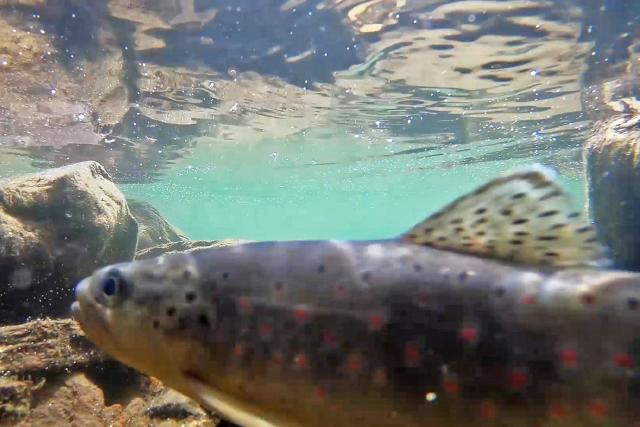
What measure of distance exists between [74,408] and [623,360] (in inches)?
162

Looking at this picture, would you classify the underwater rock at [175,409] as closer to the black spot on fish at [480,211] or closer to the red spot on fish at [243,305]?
the red spot on fish at [243,305]

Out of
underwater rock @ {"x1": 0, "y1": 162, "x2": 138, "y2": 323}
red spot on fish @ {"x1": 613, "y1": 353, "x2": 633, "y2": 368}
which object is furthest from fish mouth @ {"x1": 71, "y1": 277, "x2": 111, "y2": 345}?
underwater rock @ {"x1": 0, "y1": 162, "x2": 138, "y2": 323}

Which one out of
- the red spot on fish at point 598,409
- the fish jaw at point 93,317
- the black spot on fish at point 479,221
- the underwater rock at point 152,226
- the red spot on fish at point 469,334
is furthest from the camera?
the underwater rock at point 152,226

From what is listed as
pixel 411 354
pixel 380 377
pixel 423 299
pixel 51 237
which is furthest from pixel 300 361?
pixel 51 237

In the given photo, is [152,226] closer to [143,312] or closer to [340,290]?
[143,312]

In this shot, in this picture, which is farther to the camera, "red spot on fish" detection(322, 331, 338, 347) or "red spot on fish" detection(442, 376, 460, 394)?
"red spot on fish" detection(322, 331, 338, 347)

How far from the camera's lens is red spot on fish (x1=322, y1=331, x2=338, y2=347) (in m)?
2.07

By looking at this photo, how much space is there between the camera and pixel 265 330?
2172 mm

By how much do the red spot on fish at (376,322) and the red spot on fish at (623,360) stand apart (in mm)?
960

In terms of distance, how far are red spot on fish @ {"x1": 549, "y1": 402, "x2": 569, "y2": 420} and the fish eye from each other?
82.5 inches

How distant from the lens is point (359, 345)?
203 centimetres

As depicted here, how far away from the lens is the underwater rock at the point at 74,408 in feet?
12.3

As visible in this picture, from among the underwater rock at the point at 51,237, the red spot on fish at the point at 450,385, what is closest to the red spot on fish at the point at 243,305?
the red spot on fish at the point at 450,385

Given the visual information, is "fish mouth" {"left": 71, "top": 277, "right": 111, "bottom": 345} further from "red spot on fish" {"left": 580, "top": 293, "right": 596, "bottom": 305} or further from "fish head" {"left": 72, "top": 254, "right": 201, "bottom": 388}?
"red spot on fish" {"left": 580, "top": 293, "right": 596, "bottom": 305}
